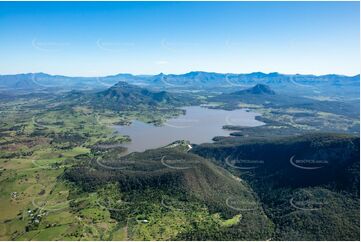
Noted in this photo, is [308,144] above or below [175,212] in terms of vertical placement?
above

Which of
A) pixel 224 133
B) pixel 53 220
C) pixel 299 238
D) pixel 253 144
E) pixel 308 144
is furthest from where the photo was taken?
pixel 224 133

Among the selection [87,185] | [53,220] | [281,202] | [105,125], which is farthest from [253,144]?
[105,125]

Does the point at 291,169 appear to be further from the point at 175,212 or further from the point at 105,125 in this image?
the point at 105,125

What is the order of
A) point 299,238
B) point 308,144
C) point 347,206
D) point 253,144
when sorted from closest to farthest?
1. point 299,238
2. point 347,206
3. point 308,144
4. point 253,144

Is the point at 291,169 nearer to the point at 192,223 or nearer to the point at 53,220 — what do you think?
the point at 192,223

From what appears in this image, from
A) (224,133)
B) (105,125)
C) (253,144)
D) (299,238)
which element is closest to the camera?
(299,238)

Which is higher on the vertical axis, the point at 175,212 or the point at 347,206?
the point at 347,206

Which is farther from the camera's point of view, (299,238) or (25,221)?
(25,221)

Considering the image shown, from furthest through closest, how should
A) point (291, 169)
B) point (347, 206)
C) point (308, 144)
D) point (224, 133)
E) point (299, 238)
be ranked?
1. point (224, 133)
2. point (308, 144)
3. point (291, 169)
4. point (347, 206)
5. point (299, 238)

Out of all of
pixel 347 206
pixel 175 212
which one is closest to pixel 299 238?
pixel 347 206
